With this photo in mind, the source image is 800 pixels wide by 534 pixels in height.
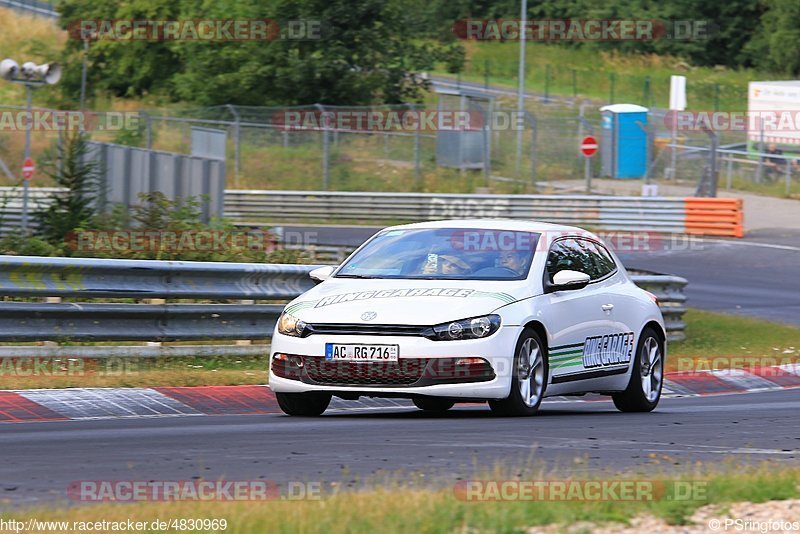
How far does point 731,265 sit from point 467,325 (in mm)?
19266

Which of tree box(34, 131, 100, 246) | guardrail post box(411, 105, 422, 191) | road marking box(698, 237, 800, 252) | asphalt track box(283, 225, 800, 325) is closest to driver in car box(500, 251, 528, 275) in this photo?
tree box(34, 131, 100, 246)

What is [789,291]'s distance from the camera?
79.7ft

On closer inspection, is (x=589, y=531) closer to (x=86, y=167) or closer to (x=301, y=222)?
(x=86, y=167)

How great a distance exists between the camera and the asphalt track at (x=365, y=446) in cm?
711

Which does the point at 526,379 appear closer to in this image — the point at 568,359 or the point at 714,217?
the point at 568,359

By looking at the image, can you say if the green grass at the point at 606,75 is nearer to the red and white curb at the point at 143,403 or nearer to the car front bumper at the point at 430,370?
the red and white curb at the point at 143,403

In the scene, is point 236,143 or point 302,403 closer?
point 302,403

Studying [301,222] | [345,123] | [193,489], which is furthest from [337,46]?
[193,489]

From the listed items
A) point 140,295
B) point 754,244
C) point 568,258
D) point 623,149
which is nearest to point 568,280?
point 568,258

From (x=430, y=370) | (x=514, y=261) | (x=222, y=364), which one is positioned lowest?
(x=222, y=364)

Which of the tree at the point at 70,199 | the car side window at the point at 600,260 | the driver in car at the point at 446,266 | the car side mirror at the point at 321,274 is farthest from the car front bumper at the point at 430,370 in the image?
the tree at the point at 70,199

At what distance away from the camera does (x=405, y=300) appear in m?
9.83

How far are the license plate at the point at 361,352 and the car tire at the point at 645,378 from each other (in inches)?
107

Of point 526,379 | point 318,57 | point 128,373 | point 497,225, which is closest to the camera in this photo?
point 526,379
